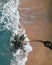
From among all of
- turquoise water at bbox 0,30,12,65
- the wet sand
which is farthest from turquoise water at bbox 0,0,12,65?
the wet sand

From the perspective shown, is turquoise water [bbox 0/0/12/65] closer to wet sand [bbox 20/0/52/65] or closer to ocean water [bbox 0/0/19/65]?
ocean water [bbox 0/0/19/65]

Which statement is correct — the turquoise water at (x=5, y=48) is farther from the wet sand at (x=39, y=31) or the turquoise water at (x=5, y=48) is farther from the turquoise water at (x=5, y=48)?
the wet sand at (x=39, y=31)

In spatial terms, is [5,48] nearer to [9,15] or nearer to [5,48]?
[5,48]

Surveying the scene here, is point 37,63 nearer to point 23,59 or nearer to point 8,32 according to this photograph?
point 23,59

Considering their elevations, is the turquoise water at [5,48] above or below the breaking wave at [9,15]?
below

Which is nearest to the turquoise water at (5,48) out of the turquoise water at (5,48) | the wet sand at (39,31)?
the turquoise water at (5,48)

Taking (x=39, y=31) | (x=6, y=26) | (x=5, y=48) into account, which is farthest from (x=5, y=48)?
(x=39, y=31)

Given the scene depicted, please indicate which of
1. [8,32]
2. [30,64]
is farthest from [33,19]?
[30,64]

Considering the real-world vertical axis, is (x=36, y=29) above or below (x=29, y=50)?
above
